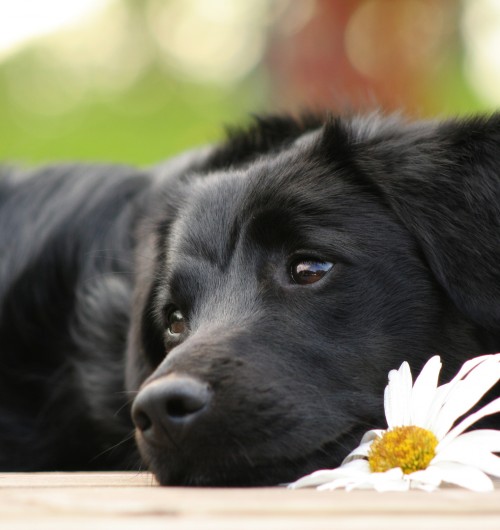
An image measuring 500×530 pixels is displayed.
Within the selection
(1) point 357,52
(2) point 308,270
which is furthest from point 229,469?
(1) point 357,52

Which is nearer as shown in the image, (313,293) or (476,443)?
(476,443)

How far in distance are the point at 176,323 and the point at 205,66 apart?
641 inches

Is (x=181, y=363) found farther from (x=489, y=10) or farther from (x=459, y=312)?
(x=489, y=10)

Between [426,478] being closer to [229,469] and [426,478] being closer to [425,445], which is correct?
[425,445]

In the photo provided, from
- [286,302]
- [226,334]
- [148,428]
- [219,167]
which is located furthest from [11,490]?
[219,167]

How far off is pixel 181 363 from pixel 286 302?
0.46 meters

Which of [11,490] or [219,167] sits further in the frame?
[219,167]

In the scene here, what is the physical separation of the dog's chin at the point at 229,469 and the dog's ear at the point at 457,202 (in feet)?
2.23

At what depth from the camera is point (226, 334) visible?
236 centimetres

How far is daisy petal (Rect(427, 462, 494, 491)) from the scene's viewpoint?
1735 millimetres

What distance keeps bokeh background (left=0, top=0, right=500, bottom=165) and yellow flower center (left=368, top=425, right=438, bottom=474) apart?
30.8 feet

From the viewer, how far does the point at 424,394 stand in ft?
6.92

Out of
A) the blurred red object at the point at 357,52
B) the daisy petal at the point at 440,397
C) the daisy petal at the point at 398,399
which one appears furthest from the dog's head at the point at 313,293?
the blurred red object at the point at 357,52

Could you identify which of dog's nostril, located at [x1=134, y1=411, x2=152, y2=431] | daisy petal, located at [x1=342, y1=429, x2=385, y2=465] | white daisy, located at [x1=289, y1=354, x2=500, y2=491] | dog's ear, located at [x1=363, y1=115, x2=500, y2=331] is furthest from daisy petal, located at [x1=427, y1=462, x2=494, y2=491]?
dog's ear, located at [x1=363, y1=115, x2=500, y2=331]
